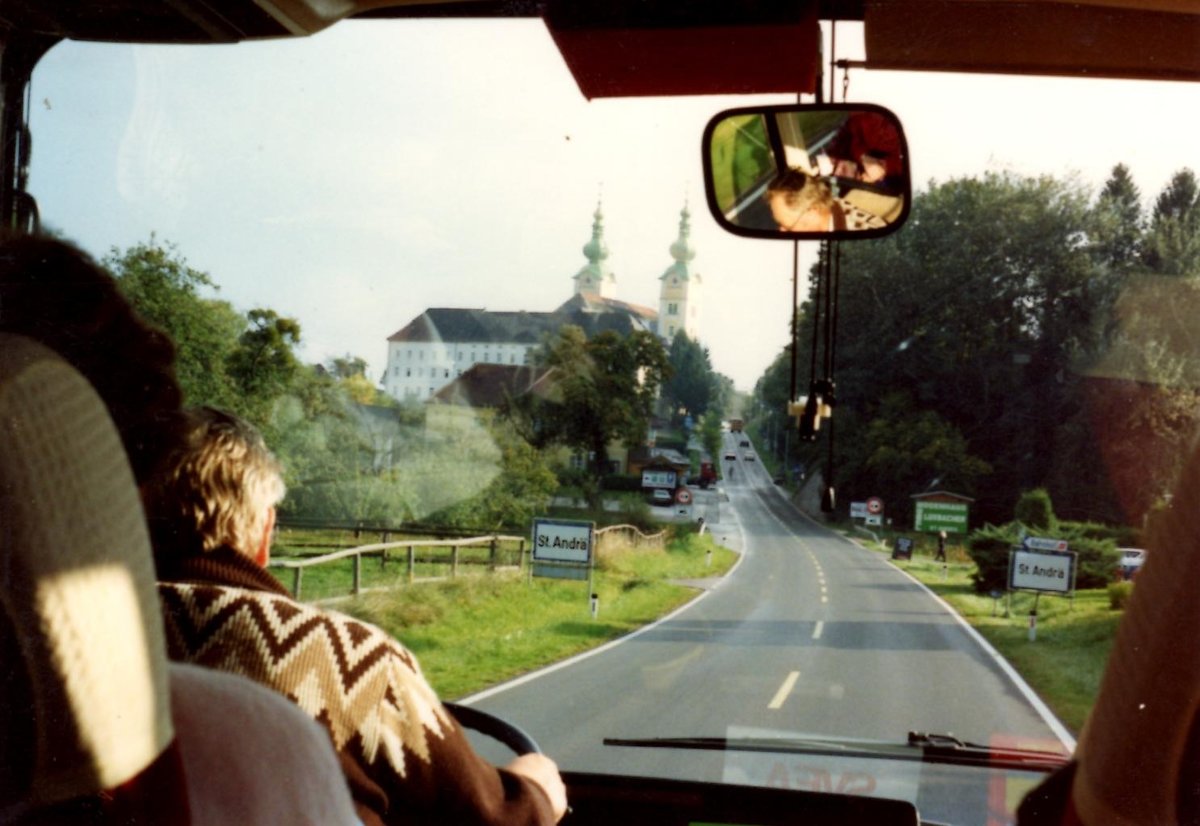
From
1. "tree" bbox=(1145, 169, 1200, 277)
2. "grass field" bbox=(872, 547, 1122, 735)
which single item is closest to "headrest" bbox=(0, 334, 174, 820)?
"grass field" bbox=(872, 547, 1122, 735)

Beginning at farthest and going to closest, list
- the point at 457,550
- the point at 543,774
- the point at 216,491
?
1. the point at 457,550
2. the point at 543,774
3. the point at 216,491

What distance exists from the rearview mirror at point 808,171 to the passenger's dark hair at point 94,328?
50.7 inches

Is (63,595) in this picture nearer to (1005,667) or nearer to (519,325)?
(519,325)

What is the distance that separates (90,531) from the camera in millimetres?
1017

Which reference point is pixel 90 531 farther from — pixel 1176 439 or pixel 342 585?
pixel 1176 439

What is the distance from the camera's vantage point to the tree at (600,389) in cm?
288

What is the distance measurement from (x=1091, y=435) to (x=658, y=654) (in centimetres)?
130

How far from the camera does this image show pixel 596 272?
2812mm

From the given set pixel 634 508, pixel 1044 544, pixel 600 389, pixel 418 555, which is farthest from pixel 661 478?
pixel 1044 544

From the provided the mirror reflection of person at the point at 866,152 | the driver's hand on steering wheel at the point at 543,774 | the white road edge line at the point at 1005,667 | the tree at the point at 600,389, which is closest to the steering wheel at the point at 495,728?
the driver's hand on steering wheel at the point at 543,774

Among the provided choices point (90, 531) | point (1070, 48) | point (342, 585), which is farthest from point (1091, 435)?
point (90, 531)

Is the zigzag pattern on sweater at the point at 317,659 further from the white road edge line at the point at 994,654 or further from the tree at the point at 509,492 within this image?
the white road edge line at the point at 994,654

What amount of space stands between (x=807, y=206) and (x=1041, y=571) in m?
1.07

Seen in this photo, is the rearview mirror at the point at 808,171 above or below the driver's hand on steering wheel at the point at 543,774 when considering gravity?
above
